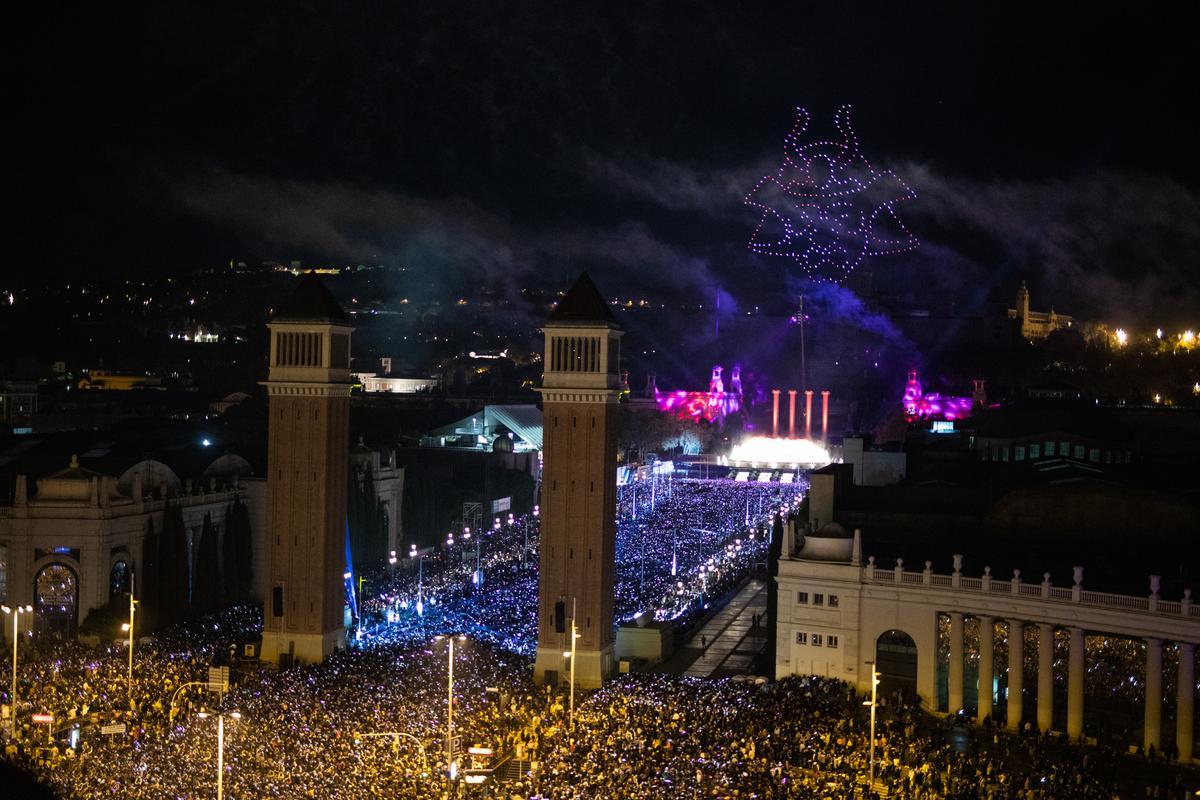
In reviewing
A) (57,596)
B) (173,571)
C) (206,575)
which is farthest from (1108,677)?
(57,596)

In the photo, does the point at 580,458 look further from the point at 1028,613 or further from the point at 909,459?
the point at 909,459

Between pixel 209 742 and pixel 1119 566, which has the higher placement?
pixel 1119 566

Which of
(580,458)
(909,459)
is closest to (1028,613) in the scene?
(580,458)

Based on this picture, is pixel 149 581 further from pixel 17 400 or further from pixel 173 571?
pixel 17 400

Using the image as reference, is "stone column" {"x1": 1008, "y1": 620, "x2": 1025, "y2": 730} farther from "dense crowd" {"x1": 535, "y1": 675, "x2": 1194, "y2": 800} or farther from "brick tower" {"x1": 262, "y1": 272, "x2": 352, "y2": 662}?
"brick tower" {"x1": 262, "y1": 272, "x2": 352, "y2": 662}

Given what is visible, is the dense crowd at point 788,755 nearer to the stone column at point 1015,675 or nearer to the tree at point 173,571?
the stone column at point 1015,675

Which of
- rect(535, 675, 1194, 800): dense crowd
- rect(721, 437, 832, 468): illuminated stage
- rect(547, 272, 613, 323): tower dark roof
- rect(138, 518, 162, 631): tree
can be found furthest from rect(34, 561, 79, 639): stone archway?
rect(721, 437, 832, 468): illuminated stage

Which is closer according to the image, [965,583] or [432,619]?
[965,583]
